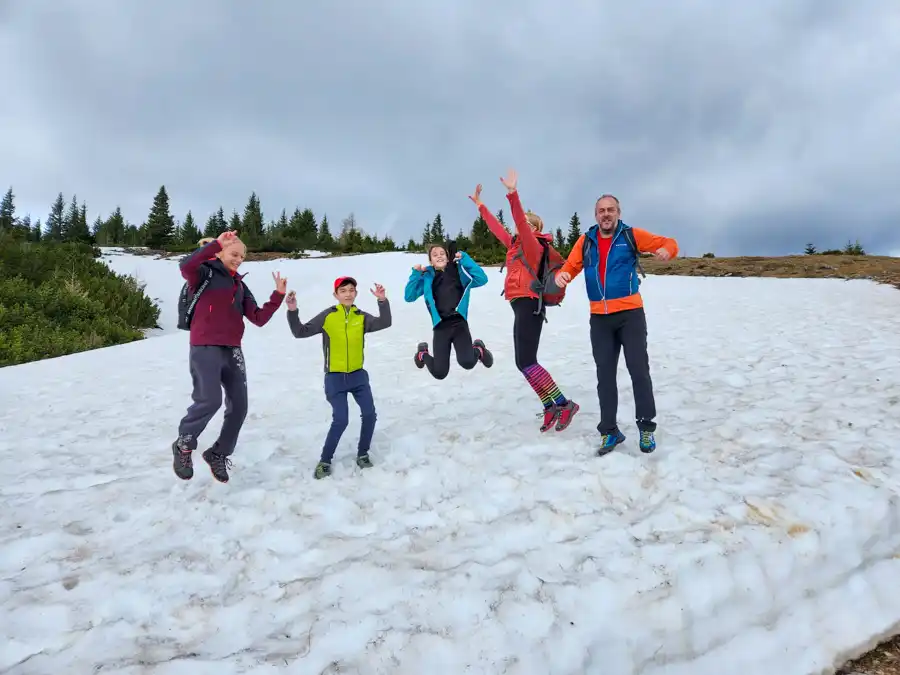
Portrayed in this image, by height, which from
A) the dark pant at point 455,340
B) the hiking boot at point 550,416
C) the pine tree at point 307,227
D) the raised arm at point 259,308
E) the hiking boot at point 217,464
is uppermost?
the pine tree at point 307,227

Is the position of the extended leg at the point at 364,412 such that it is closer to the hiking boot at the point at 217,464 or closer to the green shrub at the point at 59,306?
the hiking boot at the point at 217,464

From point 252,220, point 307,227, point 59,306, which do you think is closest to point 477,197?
point 59,306

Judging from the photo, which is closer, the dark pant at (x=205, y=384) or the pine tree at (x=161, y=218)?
the dark pant at (x=205, y=384)

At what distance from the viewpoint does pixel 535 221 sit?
5633 mm

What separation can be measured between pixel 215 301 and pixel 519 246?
3.20m

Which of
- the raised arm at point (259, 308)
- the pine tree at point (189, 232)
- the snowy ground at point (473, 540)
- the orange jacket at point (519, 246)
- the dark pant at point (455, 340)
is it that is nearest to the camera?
the snowy ground at point (473, 540)

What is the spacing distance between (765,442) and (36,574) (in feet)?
20.2

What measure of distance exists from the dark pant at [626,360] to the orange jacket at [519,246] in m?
0.88

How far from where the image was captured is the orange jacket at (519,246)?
200 inches

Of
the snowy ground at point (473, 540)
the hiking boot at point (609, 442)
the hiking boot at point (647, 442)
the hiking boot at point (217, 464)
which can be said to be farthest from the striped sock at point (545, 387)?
the hiking boot at point (217, 464)

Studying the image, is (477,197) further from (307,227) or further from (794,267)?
(307,227)

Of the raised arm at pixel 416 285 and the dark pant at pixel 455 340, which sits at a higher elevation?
the raised arm at pixel 416 285

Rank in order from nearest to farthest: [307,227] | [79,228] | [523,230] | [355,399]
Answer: [355,399] → [523,230] → [307,227] → [79,228]

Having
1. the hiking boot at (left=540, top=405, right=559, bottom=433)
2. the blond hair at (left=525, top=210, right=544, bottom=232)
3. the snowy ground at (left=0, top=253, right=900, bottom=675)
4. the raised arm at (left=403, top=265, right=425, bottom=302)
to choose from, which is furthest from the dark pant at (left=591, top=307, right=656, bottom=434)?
the raised arm at (left=403, top=265, right=425, bottom=302)
